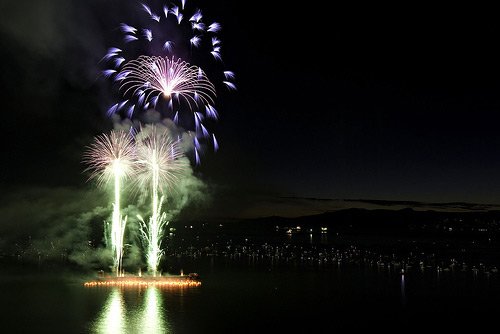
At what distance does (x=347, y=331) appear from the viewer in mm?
38094

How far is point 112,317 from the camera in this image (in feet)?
121

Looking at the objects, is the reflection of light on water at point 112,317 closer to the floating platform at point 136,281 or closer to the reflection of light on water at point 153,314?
the reflection of light on water at point 153,314

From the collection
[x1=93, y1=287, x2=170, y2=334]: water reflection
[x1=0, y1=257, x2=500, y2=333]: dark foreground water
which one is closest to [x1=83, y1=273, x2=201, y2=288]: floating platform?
[x1=0, y1=257, x2=500, y2=333]: dark foreground water

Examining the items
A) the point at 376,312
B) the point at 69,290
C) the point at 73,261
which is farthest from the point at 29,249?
the point at 376,312

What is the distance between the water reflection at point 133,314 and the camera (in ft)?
111

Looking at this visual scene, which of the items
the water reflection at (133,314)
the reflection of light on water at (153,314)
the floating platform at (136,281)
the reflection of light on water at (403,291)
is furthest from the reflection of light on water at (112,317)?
the reflection of light on water at (403,291)

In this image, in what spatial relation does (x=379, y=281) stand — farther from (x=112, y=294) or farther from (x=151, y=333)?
(x=151, y=333)

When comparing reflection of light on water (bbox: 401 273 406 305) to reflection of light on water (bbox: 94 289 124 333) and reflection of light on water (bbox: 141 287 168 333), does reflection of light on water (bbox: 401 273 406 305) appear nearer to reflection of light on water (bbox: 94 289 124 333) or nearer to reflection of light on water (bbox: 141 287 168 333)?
reflection of light on water (bbox: 141 287 168 333)

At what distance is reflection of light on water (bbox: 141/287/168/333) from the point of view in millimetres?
34094

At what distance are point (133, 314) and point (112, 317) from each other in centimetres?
190

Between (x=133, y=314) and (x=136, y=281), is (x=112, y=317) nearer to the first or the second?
(x=133, y=314)

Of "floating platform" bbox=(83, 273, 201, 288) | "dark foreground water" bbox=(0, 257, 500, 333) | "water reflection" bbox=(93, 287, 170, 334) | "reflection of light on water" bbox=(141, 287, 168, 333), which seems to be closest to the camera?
"water reflection" bbox=(93, 287, 170, 334)

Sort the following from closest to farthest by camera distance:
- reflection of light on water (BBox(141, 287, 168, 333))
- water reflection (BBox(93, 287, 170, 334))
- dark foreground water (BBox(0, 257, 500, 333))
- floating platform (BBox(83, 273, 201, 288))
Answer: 1. water reflection (BBox(93, 287, 170, 334))
2. reflection of light on water (BBox(141, 287, 168, 333))
3. dark foreground water (BBox(0, 257, 500, 333))
4. floating platform (BBox(83, 273, 201, 288))

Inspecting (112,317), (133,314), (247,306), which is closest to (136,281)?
(247,306)
